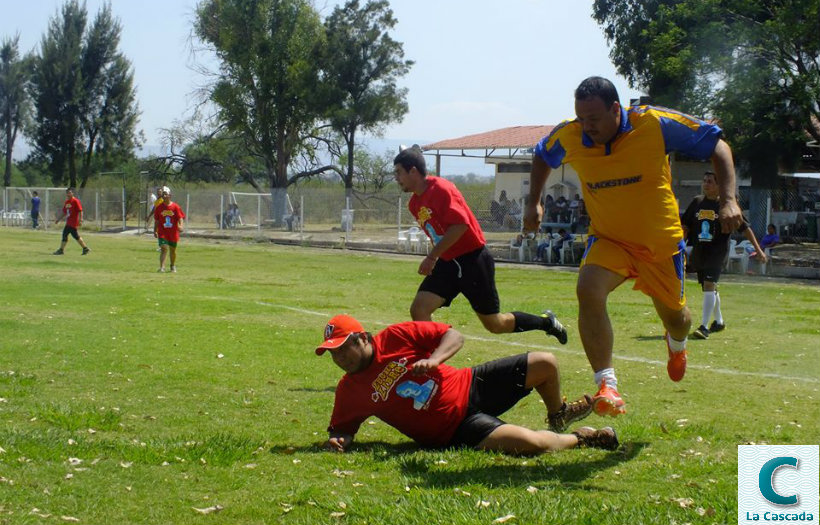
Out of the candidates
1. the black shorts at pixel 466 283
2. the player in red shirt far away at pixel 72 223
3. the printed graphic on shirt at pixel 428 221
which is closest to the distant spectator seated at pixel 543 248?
the player in red shirt far away at pixel 72 223

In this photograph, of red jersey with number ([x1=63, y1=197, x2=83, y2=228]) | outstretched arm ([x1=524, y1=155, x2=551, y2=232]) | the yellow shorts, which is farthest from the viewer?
red jersey with number ([x1=63, y1=197, x2=83, y2=228])

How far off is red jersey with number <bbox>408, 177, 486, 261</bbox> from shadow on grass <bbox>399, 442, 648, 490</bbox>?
10.0ft

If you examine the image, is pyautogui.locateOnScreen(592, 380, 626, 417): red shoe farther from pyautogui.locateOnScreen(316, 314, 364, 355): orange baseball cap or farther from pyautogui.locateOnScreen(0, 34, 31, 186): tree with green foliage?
pyautogui.locateOnScreen(0, 34, 31, 186): tree with green foliage

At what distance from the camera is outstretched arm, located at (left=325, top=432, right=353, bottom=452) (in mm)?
5840

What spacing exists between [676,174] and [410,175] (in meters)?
32.6

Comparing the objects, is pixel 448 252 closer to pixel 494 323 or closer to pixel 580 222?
pixel 494 323

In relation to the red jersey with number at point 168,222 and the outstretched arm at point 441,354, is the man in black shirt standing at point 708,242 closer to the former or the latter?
the outstretched arm at point 441,354

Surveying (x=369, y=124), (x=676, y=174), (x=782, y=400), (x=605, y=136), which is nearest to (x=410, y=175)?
(x=605, y=136)

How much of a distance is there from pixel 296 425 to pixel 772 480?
10.8 feet

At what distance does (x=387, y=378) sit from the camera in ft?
19.1

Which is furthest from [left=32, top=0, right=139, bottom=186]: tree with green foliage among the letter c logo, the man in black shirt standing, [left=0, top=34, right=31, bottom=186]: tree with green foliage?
the letter c logo

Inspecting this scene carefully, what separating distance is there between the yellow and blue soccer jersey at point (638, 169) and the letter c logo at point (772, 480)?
5.58 feet

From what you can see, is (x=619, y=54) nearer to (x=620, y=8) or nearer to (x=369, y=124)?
(x=620, y=8)

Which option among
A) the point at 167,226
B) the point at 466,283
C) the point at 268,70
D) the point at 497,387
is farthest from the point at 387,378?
the point at 268,70
